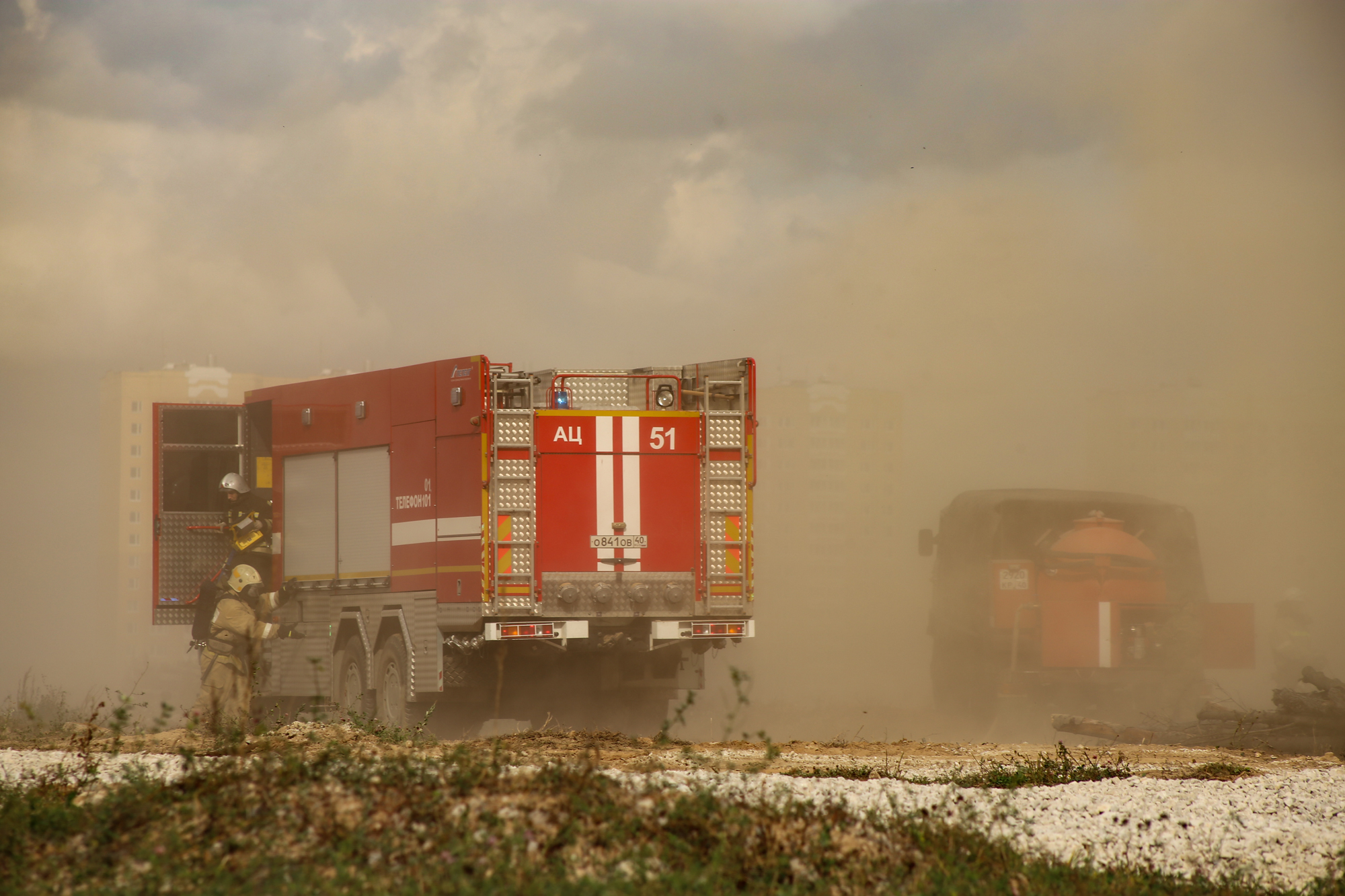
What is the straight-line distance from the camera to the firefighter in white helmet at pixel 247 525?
44.4 ft

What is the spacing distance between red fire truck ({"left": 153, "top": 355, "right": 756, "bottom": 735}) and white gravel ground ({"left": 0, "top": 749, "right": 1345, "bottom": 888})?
3.86 meters

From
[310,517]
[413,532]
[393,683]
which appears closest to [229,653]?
[393,683]

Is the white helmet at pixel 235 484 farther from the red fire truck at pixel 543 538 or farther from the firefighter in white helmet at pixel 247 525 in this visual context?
the red fire truck at pixel 543 538

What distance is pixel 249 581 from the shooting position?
12.6 meters

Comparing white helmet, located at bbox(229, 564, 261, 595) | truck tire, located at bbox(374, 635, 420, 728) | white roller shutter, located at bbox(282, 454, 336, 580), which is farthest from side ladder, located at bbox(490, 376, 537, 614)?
white helmet, located at bbox(229, 564, 261, 595)

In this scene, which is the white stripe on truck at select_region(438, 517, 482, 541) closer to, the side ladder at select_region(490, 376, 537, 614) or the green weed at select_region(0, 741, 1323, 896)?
the side ladder at select_region(490, 376, 537, 614)

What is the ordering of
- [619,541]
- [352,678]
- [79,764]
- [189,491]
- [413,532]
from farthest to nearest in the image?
1. [189,491]
2. [352,678]
3. [413,532]
4. [619,541]
5. [79,764]

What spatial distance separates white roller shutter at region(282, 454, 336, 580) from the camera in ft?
42.6

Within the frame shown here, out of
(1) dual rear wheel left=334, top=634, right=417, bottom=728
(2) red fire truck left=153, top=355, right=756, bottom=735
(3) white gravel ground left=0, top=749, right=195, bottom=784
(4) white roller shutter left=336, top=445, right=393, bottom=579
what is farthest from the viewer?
(4) white roller shutter left=336, top=445, right=393, bottom=579

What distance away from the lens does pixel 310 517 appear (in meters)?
13.2

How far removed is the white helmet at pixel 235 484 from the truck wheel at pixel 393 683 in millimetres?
2826

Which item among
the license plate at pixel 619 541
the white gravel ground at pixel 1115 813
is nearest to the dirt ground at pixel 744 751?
the white gravel ground at pixel 1115 813

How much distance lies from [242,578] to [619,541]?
3984 mm

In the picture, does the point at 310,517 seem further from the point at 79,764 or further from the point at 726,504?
the point at 79,764
